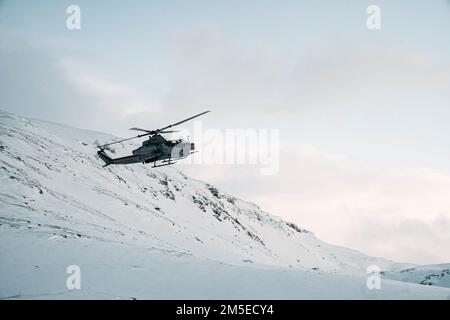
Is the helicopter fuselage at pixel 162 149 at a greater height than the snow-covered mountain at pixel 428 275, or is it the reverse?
the helicopter fuselage at pixel 162 149

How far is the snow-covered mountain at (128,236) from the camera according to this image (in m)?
16.2

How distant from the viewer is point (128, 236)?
36.8m

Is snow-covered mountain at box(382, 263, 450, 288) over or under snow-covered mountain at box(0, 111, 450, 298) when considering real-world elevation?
under

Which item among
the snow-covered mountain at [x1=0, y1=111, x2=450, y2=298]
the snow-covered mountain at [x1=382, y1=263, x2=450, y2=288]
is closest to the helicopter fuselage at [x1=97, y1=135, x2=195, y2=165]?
the snow-covered mountain at [x1=0, y1=111, x2=450, y2=298]

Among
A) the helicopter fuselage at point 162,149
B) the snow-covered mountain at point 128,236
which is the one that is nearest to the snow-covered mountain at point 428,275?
the snow-covered mountain at point 128,236

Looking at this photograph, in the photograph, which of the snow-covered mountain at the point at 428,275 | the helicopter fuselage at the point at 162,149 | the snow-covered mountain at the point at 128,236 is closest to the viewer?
the snow-covered mountain at the point at 128,236

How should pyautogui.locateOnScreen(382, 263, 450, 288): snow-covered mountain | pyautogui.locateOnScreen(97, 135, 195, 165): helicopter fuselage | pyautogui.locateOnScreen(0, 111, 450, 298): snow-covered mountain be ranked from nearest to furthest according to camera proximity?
pyautogui.locateOnScreen(0, 111, 450, 298): snow-covered mountain, pyautogui.locateOnScreen(97, 135, 195, 165): helicopter fuselage, pyautogui.locateOnScreen(382, 263, 450, 288): snow-covered mountain

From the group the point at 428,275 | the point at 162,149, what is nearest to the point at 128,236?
the point at 162,149

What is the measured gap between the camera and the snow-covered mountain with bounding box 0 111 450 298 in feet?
53.1

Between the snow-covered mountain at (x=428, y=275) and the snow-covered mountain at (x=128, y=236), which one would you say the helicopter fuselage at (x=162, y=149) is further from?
the snow-covered mountain at (x=428, y=275)

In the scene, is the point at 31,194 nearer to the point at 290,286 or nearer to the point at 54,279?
the point at 54,279

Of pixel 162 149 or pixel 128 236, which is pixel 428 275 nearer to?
pixel 128 236

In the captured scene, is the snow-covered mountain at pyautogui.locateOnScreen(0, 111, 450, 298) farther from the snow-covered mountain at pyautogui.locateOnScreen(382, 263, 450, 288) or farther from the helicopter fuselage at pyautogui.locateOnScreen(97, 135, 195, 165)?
the snow-covered mountain at pyautogui.locateOnScreen(382, 263, 450, 288)

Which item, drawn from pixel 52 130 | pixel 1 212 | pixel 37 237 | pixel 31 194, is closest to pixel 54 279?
pixel 37 237
